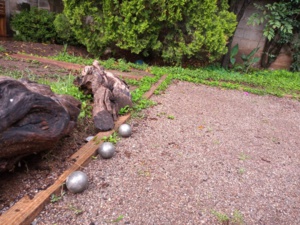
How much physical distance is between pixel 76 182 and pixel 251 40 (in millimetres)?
7697

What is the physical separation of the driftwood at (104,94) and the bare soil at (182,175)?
0.22m

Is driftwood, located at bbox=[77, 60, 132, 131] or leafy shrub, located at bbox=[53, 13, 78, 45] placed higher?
leafy shrub, located at bbox=[53, 13, 78, 45]

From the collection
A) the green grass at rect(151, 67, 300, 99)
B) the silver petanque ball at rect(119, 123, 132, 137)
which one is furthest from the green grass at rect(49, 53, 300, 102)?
the silver petanque ball at rect(119, 123, 132, 137)

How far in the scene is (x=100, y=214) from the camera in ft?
6.66

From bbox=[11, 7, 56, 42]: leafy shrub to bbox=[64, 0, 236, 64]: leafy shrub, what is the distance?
1738 millimetres

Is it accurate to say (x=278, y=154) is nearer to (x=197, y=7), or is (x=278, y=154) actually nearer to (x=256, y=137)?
(x=256, y=137)

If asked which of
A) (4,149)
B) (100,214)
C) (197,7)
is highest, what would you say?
(197,7)

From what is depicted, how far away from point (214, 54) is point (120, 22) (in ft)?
7.87

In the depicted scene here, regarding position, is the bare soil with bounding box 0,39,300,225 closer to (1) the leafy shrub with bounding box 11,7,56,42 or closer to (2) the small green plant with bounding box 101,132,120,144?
(2) the small green plant with bounding box 101,132,120,144

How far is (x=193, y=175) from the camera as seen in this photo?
2.61 metres

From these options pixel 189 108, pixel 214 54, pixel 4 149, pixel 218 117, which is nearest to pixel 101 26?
pixel 214 54

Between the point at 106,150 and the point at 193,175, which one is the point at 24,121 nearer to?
the point at 106,150

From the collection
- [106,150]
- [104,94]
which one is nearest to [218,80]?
[104,94]

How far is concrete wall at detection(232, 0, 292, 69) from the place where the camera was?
26.9 ft
